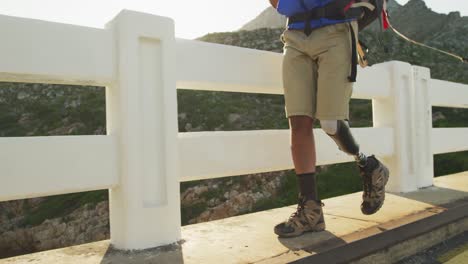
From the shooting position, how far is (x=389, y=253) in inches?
79.4

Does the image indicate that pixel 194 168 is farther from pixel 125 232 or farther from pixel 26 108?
pixel 26 108

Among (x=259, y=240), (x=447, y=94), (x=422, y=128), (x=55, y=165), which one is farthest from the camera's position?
(x=447, y=94)

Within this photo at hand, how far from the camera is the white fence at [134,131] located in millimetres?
1754

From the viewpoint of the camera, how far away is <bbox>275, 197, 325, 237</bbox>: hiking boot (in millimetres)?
2164

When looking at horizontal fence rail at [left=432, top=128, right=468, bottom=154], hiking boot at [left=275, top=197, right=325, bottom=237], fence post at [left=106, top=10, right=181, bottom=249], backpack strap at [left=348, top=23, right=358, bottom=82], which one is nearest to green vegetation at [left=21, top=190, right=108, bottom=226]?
horizontal fence rail at [left=432, top=128, right=468, bottom=154]

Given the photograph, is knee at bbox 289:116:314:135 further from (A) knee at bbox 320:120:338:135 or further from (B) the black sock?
(B) the black sock

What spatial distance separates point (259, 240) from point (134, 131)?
2.77 feet

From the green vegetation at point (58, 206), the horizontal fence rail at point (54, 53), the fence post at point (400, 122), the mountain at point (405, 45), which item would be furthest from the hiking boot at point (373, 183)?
the mountain at point (405, 45)

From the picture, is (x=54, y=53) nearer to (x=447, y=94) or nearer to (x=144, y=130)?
(x=144, y=130)

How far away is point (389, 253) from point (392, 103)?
6.42 feet

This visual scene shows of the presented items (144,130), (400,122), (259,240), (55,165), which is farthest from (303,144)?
(400,122)

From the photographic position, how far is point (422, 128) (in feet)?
12.7

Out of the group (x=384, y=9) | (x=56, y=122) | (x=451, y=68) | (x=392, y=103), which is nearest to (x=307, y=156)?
(x=384, y=9)

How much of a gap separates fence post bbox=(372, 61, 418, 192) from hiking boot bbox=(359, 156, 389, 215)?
4.53 feet
